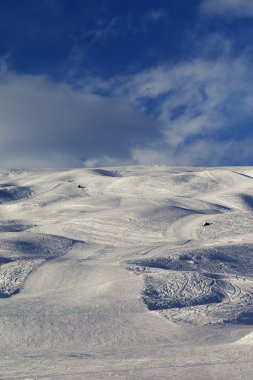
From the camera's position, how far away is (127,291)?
29.6 meters

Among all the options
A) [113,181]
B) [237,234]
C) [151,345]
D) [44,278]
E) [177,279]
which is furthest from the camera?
[113,181]

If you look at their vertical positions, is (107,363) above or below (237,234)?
below

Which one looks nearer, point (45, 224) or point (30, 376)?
point (30, 376)

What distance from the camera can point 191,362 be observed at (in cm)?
1908

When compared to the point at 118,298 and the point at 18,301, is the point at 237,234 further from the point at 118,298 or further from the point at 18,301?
the point at 18,301

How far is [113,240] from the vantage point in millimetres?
45688

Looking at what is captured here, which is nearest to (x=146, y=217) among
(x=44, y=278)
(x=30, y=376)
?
(x=44, y=278)

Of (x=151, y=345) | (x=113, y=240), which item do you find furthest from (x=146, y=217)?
(x=151, y=345)

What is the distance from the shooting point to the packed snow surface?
1962cm

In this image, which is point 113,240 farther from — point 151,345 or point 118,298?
point 151,345

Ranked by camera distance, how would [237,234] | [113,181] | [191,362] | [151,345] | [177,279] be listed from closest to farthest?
[191,362]
[151,345]
[177,279]
[237,234]
[113,181]

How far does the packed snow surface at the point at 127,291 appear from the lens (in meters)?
19.6

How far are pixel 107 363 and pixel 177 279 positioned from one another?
12.6m

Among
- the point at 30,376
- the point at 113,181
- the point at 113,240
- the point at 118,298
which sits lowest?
the point at 30,376
